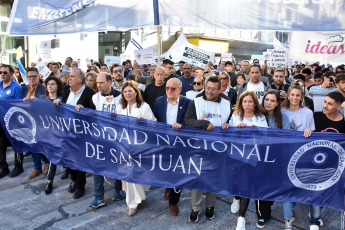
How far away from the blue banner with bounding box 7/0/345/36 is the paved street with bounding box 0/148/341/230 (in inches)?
92.9

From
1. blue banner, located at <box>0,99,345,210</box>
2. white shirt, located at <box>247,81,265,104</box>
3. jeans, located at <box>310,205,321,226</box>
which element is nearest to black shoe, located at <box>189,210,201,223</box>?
blue banner, located at <box>0,99,345,210</box>

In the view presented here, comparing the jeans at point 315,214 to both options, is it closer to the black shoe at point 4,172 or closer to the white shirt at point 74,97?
the white shirt at point 74,97

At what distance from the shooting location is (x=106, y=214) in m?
4.66

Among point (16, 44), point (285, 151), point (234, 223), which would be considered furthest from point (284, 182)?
point (16, 44)

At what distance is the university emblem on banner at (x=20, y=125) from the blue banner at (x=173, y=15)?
1237mm

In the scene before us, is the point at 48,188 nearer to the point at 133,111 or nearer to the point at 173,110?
the point at 133,111

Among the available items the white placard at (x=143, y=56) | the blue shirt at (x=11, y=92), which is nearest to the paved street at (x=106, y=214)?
the blue shirt at (x=11, y=92)

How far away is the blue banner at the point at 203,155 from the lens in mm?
3916

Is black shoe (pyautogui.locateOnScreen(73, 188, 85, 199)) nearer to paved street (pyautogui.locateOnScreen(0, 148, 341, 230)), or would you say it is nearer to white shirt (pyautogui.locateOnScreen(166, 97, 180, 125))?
paved street (pyautogui.locateOnScreen(0, 148, 341, 230))

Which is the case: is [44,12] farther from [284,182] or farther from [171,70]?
[284,182]

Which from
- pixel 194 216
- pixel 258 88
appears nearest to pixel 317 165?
pixel 194 216

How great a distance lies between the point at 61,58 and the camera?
66.5ft

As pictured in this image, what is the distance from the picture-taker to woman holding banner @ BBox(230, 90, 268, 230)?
4.22 m

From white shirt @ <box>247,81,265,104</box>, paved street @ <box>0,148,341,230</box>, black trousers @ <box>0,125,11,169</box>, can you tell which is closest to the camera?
paved street @ <box>0,148,341,230</box>
